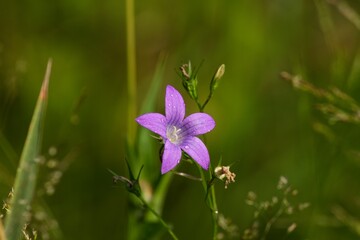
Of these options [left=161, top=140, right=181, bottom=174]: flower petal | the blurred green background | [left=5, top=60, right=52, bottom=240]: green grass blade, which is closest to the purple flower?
[left=161, top=140, right=181, bottom=174]: flower petal

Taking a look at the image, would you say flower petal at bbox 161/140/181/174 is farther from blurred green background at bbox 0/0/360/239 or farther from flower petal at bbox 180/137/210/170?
blurred green background at bbox 0/0/360/239

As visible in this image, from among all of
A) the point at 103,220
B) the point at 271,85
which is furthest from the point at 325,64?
the point at 103,220

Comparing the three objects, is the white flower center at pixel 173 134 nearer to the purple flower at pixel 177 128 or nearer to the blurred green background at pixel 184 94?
the purple flower at pixel 177 128

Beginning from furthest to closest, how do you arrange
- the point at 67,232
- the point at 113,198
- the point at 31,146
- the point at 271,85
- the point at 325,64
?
1. the point at 325,64
2. the point at 271,85
3. the point at 113,198
4. the point at 67,232
5. the point at 31,146

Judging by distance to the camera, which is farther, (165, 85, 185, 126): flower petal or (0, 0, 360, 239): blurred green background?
(0, 0, 360, 239): blurred green background

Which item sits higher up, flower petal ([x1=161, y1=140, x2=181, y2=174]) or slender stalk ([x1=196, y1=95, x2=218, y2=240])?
flower petal ([x1=161, y1=140, x2=181, y2=174])

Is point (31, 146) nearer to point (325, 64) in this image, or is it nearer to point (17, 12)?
point (17, 12)

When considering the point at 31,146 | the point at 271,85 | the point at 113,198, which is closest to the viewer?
the point at 31,146

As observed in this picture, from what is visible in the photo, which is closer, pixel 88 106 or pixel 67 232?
pixel 67 232
